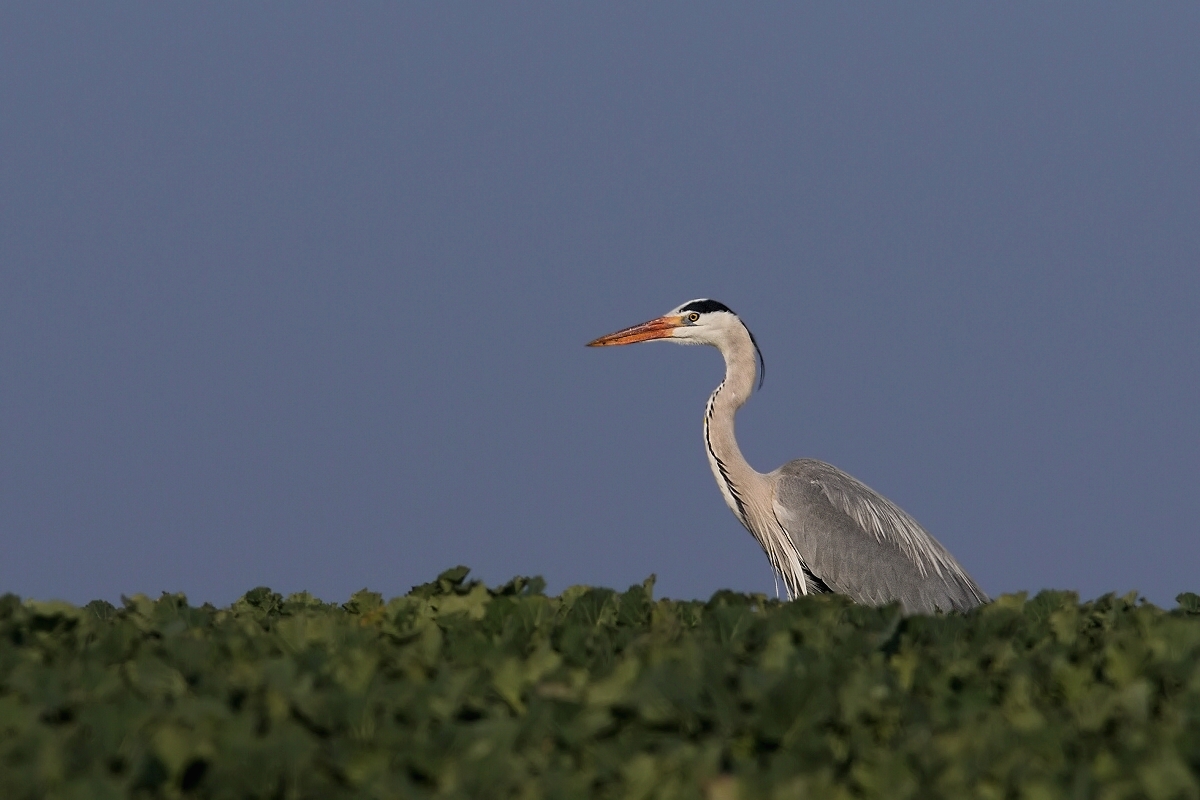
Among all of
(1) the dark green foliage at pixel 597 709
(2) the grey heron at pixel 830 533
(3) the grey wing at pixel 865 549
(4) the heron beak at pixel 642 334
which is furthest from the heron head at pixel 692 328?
(1) the dark green foliage at pixel 597 709

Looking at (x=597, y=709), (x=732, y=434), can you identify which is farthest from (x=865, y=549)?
(x=597, y=709)

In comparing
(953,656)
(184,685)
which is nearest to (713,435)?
(953,656)

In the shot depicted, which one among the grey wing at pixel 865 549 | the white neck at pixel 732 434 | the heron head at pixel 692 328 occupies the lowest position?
the grey wing at pixel 865 549

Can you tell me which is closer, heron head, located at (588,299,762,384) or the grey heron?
the grey heron

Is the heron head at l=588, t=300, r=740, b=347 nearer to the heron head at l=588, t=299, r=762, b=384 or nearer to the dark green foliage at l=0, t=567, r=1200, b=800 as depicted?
the heron head at l=588, t=299, r=762, b=384

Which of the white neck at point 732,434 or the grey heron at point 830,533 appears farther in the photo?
the white neck at point 732,434

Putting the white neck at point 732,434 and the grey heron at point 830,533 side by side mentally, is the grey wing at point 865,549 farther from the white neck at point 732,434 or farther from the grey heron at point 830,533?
the white neck at point 732,434

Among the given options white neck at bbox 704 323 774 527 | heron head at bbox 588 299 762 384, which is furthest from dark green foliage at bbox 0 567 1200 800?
heron head at bbox 588 299 762 384

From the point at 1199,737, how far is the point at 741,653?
1.55 m

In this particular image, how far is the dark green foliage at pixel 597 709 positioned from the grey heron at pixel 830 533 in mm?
6108

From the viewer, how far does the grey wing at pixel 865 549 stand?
11641mm

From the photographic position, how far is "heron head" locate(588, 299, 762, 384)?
13078 millimetres

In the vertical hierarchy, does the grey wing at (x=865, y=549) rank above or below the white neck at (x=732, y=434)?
below

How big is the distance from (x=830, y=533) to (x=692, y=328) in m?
2.53
